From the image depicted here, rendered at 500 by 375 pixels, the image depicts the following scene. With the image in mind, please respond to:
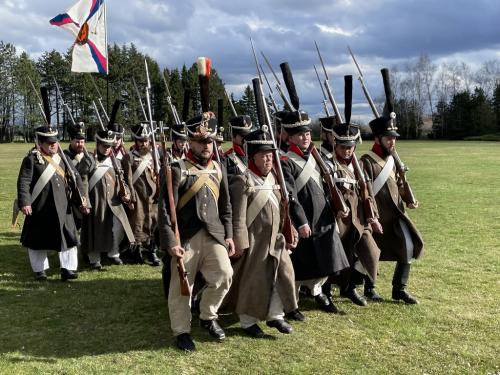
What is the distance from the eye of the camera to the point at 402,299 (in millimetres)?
7363

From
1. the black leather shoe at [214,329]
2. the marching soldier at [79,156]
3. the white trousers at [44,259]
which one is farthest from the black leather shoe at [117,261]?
the black leather shoe at [214,329]

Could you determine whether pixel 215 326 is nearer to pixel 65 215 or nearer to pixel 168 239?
pixel 168 239

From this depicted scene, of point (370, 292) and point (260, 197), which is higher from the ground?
point (260, 197)

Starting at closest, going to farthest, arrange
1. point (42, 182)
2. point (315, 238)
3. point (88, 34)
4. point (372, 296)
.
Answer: point (315, 238) → point (372, 296) → point (42, 182) → point (88, 34)

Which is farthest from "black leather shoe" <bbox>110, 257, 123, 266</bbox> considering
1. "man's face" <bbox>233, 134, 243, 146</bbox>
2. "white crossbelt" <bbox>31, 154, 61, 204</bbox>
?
"man's face" <bbox>233, 134, 243, 146</bbox>

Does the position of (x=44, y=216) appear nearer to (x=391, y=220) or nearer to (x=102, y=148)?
(x=102, y=148)

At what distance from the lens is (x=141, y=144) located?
10070 millimetres

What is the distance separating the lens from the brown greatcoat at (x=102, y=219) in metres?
9.29

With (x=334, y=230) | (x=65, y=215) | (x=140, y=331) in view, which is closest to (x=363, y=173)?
(x=334, y=230)

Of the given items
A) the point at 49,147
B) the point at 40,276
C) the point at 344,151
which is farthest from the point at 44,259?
the point at 344,151

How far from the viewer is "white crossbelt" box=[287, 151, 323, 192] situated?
6.75 m

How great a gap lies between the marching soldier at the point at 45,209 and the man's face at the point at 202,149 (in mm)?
3338

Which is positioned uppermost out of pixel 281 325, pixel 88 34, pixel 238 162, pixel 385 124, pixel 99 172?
pixel 88 34

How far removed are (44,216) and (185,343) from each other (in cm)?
372
